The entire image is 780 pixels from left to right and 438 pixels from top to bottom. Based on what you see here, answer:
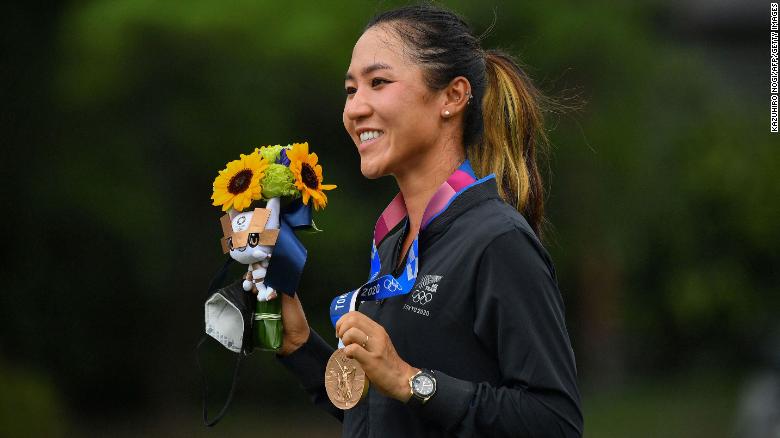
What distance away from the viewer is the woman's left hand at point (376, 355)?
1970 mm

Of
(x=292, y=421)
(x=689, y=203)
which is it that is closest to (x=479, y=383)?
(x=292, y=421)

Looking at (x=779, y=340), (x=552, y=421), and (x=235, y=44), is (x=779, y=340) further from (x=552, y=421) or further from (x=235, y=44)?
(x=552, y=421)

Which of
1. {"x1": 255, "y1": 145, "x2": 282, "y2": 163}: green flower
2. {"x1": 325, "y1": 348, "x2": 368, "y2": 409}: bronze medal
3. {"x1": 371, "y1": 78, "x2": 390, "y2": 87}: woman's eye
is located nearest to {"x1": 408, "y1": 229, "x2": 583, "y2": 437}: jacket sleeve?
{"x1": 325, "y1": 348, "x2": 368, "y2": 409}: bronze medal

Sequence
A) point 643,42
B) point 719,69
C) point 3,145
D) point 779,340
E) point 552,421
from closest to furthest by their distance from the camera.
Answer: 1. point 552,421
2. point 3,145
3. point 779,340
4. point 643,42
5. point 719,69

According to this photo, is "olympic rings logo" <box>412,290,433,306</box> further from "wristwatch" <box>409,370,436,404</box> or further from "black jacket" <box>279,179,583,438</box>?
"wristwatch" <box>409,370,436,404</box>

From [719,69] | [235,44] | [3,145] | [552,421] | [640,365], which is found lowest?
[640,365]

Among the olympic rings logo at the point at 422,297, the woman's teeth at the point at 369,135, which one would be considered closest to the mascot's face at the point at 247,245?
the woman's teeth at the point at 369,135

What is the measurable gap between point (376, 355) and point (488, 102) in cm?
67

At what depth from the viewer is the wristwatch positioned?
1.98 meters

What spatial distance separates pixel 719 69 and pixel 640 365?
306 centimetres

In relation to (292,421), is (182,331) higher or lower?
higher

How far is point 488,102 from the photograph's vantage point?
93.9 inches

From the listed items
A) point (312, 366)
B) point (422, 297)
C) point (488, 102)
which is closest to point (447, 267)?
point (422, 297)

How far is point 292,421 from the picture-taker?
8672 millimetres
